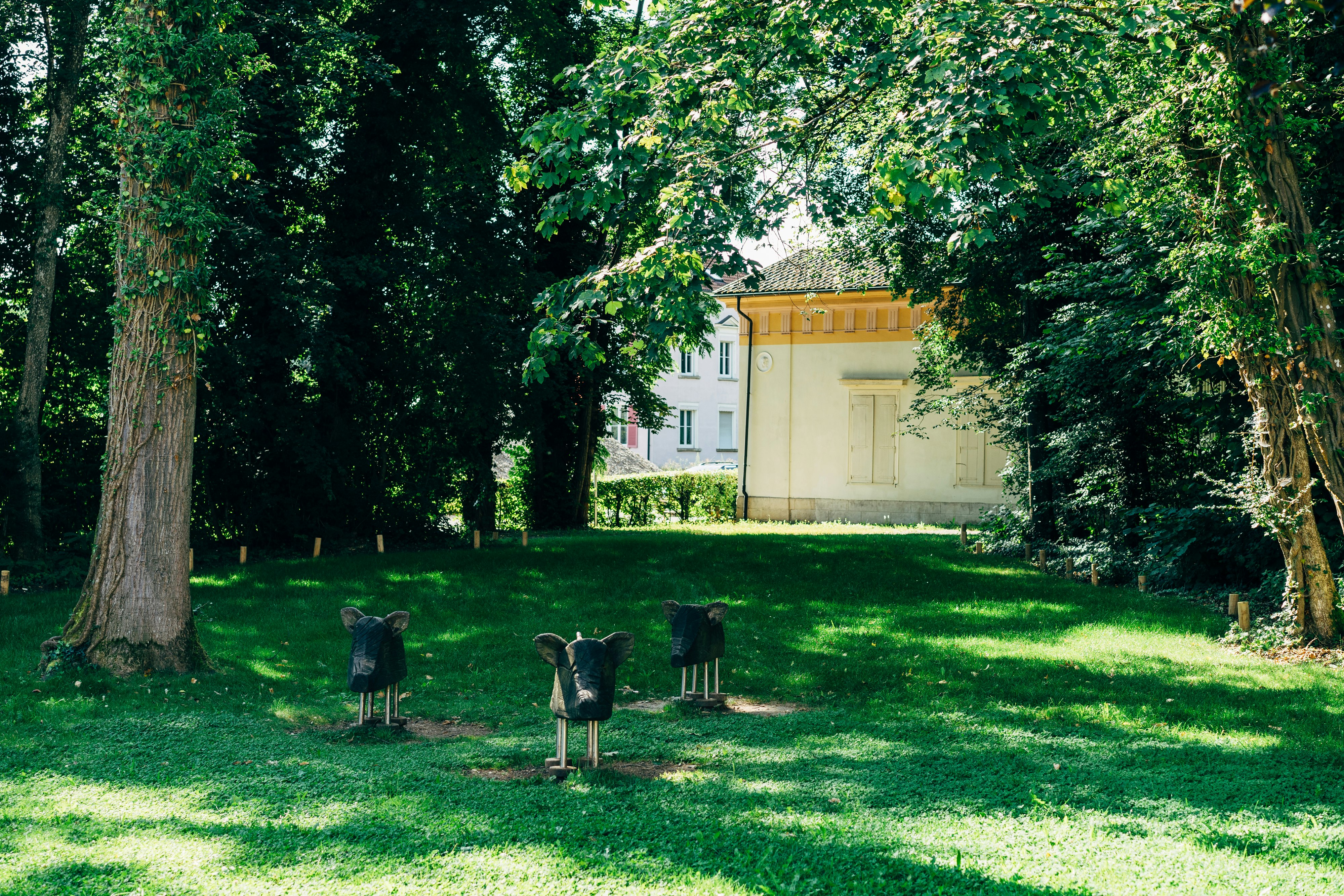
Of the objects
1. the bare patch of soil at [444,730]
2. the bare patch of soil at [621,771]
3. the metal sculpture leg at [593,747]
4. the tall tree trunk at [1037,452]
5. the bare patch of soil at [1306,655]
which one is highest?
the tall tree trunk at [1037,452]

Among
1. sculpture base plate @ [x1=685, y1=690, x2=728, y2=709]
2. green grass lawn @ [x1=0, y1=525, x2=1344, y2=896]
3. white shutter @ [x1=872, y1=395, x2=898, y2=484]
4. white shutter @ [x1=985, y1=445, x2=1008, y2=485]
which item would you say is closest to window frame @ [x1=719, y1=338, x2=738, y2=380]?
white shutter @ [x1=872, y1=395, x2=898, y2=484]

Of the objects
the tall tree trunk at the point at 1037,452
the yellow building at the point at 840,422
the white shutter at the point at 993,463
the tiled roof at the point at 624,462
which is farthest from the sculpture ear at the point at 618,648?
the tiled roof at the point at 624,462

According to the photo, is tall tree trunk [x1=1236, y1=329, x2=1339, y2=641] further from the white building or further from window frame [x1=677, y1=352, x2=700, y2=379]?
window frame [x1=677, y1=352, x2=700, y2=379]

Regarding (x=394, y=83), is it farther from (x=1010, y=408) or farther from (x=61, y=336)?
(x=1010, y=408)

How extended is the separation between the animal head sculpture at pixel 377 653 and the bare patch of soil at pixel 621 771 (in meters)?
1.01

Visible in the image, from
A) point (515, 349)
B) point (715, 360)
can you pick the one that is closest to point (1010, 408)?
point (515, 349)

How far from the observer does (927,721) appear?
768cm

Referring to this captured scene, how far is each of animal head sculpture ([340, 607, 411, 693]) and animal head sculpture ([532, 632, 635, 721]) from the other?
135cm

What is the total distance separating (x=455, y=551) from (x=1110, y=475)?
11.1 meters

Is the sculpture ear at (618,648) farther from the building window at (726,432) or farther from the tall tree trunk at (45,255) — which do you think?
the building window at (726,432)

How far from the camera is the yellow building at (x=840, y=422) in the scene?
27.1 metres

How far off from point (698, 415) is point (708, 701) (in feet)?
131

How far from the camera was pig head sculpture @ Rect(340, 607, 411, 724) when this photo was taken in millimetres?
6918

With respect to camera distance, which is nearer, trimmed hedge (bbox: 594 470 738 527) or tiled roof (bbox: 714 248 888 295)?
tiled roof (bbox: 714 248 888 295)
